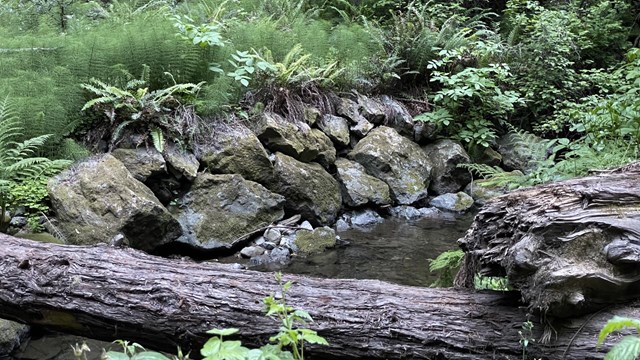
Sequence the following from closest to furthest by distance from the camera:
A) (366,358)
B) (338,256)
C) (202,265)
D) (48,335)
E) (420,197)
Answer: (366,358), (202,265), (48,335), (338,256), (420,197)

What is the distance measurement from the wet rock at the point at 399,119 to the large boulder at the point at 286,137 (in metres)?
1.65

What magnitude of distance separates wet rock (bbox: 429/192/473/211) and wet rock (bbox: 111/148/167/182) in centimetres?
379

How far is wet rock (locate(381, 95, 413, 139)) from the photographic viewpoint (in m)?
8.09

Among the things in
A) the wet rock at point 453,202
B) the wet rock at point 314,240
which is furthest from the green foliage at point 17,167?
the wet rock at point 453,202

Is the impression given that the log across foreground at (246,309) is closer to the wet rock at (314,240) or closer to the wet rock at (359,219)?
the wet rock at (314,240)

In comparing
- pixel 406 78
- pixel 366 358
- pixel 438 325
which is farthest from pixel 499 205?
pixel 406 78

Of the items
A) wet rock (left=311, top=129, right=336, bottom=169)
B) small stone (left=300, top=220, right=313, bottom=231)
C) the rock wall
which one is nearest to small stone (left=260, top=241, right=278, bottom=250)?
the rock wall

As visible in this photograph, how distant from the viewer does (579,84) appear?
836cm

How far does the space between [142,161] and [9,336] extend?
2319 millimetres

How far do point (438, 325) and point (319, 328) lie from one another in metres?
0.55

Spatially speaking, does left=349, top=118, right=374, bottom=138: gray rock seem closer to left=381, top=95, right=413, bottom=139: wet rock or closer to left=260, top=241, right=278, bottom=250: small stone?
left=381, top=95, right=413, bottom=139: wet rock

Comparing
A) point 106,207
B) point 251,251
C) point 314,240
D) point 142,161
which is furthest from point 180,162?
point 314,240

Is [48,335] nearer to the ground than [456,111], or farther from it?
nearer to the ground

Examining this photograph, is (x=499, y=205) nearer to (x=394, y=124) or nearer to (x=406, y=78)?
(x=394, y=124)
